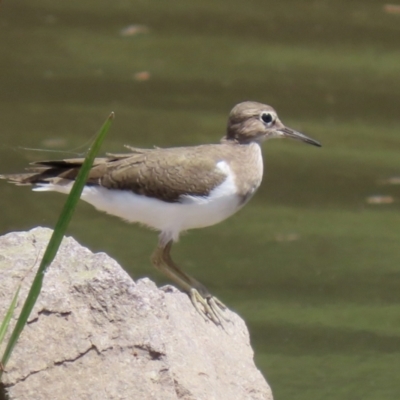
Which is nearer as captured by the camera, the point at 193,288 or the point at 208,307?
the point at 208,307

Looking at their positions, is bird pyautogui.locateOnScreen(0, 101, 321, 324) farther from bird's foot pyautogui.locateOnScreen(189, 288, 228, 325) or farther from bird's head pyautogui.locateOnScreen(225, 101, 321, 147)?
bird's head pyautogui.locateOnScreen(225, 101, 321, 147)

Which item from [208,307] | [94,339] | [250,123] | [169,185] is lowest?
[208,307]

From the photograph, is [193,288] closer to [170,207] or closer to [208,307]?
[208,307]

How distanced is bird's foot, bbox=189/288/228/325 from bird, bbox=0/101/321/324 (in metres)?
0.02

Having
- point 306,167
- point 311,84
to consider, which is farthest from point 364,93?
point 306,167

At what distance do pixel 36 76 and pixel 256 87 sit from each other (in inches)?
70.5

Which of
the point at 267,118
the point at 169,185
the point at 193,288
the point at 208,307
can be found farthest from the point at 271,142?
the point at 208,307

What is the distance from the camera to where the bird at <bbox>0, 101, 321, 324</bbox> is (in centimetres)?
457

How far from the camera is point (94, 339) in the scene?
3369 mm

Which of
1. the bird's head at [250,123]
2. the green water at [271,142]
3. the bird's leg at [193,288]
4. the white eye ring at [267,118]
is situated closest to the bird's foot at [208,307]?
the bird's leg at [193,288]

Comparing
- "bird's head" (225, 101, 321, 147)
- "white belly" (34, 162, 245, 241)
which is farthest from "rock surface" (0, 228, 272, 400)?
"bird's head" (225, 101, 321, 147)

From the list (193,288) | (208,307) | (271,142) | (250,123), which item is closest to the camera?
(208,307)

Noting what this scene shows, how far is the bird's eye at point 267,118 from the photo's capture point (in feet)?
16.2

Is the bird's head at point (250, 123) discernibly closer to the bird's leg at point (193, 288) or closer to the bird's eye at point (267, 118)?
the bird's eye at point (267, 118)
